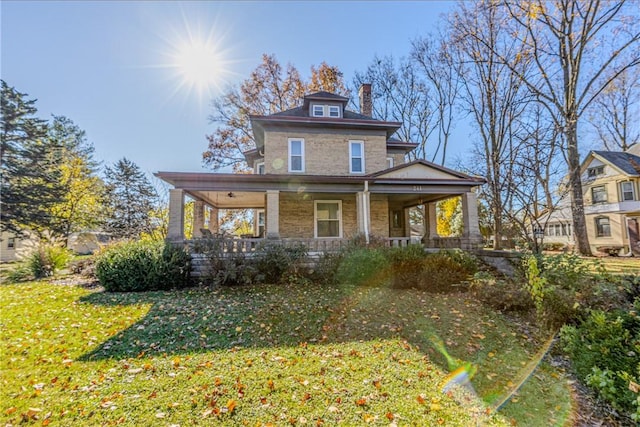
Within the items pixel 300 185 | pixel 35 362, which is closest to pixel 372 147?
pixel 300 185

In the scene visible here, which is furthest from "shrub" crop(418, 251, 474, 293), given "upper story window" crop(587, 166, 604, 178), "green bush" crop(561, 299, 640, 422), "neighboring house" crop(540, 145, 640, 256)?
"upper story window" crop(587, 166, 604, 178)

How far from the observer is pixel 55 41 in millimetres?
8469

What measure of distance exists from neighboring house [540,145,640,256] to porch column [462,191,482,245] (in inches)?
462

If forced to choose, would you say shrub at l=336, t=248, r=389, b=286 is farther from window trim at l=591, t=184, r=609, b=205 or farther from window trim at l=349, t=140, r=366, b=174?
window trim at l=591, t=184, r=609, b=205

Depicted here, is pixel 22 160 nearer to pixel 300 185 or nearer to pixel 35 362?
pixel 300 185

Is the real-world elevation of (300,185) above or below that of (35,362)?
above

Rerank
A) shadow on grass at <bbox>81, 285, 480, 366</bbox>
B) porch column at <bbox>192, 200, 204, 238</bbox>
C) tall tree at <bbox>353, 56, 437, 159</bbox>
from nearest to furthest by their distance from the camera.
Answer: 1. shadow on grass at <bbox>81, 285, 480, 366</bbox>
2. porch column at <bbox>192, 200, 204, 238</bbox>
3. tall tree at <bbox>353, 56, 437, 159</bbox>

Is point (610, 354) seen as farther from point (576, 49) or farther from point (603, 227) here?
point (603, 227)

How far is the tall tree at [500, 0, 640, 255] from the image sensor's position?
14209mm

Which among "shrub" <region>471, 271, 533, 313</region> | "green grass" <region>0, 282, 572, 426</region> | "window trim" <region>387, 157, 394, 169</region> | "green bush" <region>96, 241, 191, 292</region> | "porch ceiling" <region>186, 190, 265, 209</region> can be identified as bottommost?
"green grass" <region>0, 282, 572, 426</region>

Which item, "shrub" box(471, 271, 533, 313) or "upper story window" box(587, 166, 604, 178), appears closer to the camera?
"shrub" box(471, 271, 533, 313)

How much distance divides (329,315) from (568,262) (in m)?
5.24

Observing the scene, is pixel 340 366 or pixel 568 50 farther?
pixel 568 50

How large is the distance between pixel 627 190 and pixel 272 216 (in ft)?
91.5
